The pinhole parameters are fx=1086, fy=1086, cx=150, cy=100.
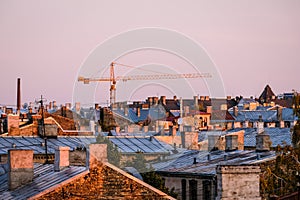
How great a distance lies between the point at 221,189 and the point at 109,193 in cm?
380

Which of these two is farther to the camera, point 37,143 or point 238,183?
point 37,143

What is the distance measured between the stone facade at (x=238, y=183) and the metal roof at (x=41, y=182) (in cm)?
431

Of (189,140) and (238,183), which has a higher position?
(189,140)

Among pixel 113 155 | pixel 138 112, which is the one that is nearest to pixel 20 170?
pixel 113 155

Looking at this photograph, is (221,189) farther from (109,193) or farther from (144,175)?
(144,175)

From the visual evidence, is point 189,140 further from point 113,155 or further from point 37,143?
point 37,143

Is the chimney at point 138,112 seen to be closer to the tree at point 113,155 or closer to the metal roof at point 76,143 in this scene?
the metal roof at point 76,143

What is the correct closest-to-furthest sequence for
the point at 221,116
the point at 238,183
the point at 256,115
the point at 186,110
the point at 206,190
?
1. the point at 238,183
2. the point at 206,190
3. the point at 256,115
4. the point at 221,116
5. the point at 186,110

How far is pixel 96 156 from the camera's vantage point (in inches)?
1257

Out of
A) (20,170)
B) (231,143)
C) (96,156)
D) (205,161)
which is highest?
(96,156)

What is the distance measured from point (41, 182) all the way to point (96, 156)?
274 centimetres

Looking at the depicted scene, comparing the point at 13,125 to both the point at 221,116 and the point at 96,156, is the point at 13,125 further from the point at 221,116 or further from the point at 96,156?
the point at 221,116

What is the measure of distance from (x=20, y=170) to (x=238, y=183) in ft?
22.9

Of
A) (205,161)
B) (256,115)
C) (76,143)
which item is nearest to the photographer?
(205,161)
